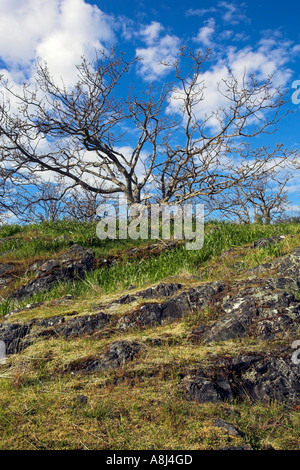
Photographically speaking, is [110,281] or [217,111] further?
[217,111]

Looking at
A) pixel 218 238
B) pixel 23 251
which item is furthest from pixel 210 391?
pixel 23 251

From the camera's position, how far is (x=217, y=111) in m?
12.8

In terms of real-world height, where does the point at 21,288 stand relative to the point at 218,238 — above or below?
below

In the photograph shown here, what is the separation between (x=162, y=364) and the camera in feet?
12.5

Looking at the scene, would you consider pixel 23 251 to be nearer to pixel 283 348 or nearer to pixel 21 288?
pixel 21 288

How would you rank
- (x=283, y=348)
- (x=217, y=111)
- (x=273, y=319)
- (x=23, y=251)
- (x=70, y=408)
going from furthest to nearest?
(x=217, y=111), (x=23, y=251), (x=273, y=319), (x=283, y=348), (x=70, y=408)

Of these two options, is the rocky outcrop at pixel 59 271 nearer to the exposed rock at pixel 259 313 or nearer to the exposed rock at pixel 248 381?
the exposed rock at pixel 259 313

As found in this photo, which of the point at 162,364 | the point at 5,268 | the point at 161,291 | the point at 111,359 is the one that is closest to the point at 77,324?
the point at 111,359

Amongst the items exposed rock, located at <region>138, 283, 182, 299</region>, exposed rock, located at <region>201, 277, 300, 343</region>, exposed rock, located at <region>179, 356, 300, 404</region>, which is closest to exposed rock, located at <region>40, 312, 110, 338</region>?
exposed rock, located at <region>138, 283, 182, 299</region>

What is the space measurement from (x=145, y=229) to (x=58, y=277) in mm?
4249

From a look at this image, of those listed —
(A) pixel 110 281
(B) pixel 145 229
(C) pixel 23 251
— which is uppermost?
(B) pixel 145 229

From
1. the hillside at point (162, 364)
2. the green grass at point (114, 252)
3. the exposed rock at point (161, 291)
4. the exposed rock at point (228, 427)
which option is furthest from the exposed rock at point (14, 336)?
the exposed rock at point (228, 427)

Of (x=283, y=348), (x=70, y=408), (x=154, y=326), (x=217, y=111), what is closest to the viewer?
(x=70, y=408)

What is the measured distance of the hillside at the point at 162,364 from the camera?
293 cm
